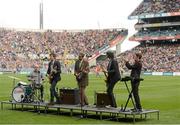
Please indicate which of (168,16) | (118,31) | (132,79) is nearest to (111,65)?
(132,79)

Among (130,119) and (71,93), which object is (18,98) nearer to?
(71,93)

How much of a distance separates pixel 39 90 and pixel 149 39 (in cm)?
7900

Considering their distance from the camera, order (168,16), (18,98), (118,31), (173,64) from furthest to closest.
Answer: (118,31) < (168,16) < (173,64) < (18,98)

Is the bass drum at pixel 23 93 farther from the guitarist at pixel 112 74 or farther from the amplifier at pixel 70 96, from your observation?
the guitarist at pixel 112 74

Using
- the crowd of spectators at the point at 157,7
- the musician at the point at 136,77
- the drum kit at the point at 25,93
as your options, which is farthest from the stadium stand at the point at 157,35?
the musician at the point at 136,77

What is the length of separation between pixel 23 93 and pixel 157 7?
8202 centimetres

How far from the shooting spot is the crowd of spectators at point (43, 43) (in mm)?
98125

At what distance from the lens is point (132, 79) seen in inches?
669

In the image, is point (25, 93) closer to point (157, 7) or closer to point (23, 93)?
point (23, 93)

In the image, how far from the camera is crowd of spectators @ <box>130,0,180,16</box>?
315 ft

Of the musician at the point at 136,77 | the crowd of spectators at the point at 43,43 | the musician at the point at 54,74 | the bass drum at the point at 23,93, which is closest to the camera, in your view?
the musician at the point at 136,77

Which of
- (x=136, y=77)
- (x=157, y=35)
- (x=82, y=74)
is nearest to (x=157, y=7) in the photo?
(x=157, y=35)

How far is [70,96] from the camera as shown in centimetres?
1895

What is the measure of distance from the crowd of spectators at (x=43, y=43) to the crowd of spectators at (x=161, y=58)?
11.4 metres
